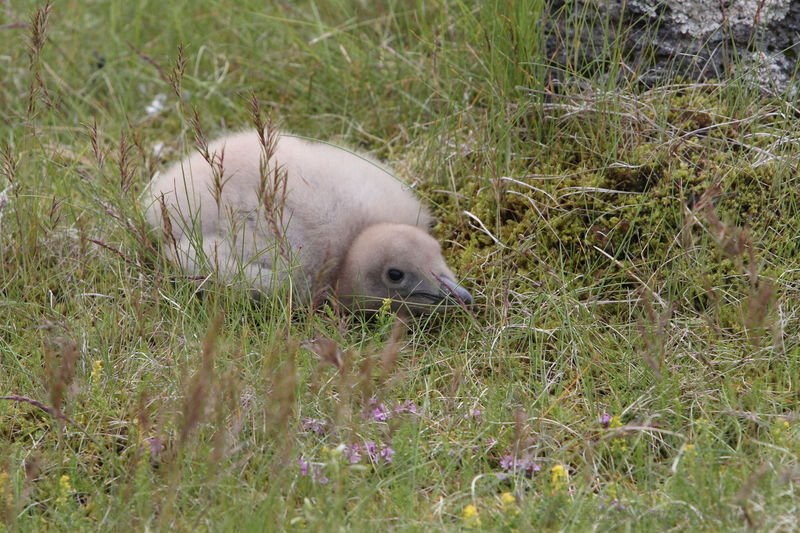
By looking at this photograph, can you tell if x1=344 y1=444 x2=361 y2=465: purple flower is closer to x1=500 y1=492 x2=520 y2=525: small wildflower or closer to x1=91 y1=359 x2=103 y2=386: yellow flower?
x1=500 y1=492 x2=520 y2=525: small wildflower

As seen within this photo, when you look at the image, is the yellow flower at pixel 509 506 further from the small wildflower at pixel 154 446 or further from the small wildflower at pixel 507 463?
the small wildflower at pixel 154 446


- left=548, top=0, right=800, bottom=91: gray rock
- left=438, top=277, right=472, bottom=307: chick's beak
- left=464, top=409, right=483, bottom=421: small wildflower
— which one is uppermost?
left=548, top=0, right=800, bottom=91: gray rock

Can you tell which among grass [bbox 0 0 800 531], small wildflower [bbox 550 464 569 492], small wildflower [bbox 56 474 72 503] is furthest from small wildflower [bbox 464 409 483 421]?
small wildflower [bbox 56 474 72 503]

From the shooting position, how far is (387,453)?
2.98 meters

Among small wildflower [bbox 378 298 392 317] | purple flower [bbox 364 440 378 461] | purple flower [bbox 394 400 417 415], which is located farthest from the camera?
small wildflower [bbox 378 298 392 317]

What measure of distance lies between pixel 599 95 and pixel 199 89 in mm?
2709

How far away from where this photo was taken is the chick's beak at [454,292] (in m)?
3.82

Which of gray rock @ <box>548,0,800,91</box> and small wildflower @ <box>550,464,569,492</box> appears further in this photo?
gray rock @ <box>548,0,800,91</box>

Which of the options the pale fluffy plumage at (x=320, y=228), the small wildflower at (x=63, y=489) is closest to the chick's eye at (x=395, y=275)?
the pale fluffy plumage at (x=320, y=228)

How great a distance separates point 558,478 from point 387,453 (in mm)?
579

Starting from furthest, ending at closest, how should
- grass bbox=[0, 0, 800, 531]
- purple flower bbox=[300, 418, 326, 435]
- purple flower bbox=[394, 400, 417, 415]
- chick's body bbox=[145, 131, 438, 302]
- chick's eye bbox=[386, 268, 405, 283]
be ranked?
chick's eye bbox=[386, 268, 405, 283], chick's body bbox=[145, 131, 438, 302], purple flower bbox=[394, 400, 417, 415], purple flower bbox=[300, 418, 326, 435], grass bbox=[0, 0, 800, 531]

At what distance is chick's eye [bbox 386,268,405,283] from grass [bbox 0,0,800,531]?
9.4 inches

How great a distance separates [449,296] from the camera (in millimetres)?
3855

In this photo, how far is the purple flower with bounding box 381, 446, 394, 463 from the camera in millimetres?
2927
